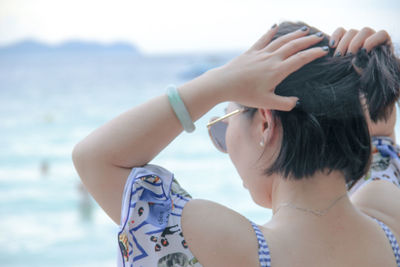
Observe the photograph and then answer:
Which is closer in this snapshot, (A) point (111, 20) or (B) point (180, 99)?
(B) point (180, 99)

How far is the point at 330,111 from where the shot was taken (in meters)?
0.95

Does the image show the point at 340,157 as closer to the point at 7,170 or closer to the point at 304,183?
the point at 304,183

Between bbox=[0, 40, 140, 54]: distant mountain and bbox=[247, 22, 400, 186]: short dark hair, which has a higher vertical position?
bbox=[0, 40, 140, 54]: distant mountain

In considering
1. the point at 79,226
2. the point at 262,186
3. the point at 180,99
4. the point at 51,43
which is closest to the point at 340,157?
the point at 262,186

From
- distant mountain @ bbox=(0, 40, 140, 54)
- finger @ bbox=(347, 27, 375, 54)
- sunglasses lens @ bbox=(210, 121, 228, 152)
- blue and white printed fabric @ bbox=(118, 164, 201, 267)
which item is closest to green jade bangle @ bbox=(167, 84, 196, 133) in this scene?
blue and white printed fabric @ bbox=(118, 164, 201, 267)

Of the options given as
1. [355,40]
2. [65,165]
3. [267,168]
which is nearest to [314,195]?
[267,168]

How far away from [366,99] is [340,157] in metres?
0.13

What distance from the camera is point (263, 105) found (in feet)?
2.96

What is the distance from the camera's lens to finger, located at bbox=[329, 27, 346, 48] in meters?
0.99

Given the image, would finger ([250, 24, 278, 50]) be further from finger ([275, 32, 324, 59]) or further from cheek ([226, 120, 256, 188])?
cheek ([226, 120, 256, 188])

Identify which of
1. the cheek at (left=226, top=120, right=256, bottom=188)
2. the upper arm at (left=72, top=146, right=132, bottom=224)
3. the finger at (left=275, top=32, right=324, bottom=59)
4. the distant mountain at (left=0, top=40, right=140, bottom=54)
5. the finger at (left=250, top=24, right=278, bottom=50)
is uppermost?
the distant mountain at (left=0, top=40, right=140, bottom=54)

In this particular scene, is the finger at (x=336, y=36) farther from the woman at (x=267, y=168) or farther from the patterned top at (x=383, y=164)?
the patterned top at (x=383, y=164)

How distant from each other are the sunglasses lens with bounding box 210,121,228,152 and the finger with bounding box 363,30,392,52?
36cm

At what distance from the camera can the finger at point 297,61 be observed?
2.88ft
